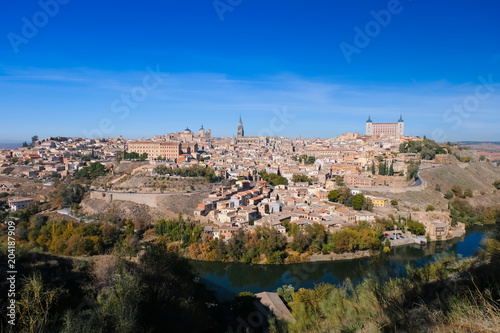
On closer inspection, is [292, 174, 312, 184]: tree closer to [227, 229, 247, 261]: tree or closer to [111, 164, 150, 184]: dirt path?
[227, 229, 247, 261]: tree

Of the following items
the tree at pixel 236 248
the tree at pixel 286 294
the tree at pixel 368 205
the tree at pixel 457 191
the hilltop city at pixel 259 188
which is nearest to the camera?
the tree at pixel 286 294

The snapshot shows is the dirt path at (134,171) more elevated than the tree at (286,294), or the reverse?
the dirt path at (134,171)

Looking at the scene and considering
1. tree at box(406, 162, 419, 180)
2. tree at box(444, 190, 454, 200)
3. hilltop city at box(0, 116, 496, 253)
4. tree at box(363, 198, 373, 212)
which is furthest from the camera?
tree at box(406, 162, 419, 180)

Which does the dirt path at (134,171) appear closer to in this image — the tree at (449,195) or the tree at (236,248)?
the tree at (236,248)

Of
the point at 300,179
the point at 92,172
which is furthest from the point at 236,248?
the point at 92,172

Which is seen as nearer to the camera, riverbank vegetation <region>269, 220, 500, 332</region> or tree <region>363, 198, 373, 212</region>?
riverbank vegetation <region>269, 220, 500, 332</region>

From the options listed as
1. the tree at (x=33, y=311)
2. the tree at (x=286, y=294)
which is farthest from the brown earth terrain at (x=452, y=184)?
the tree at (x=33, y=311)

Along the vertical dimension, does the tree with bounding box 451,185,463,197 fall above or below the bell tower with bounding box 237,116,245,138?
below

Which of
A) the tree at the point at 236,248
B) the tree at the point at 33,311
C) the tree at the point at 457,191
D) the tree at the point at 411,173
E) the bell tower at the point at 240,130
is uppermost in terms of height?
the bell tower at the point at 240,130

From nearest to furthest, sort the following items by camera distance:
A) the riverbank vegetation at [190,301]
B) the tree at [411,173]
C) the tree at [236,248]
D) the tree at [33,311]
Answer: the riverbank vegetation at [190,301] < the tree at [33,311] < the tree at [236,248] < the tree at [411,173]

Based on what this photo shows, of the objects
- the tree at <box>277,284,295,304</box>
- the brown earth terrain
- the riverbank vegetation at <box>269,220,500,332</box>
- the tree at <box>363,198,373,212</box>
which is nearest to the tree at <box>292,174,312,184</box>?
the brown earth terrain

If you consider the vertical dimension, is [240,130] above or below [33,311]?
above

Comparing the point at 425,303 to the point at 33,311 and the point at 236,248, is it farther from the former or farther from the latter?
the point at 236,248

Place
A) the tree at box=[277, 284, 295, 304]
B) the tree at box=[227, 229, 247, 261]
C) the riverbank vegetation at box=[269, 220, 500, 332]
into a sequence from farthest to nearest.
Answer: the tree at box=[227, 229, 247, 261] → the tree at box=[277, 284, 295, 304] → the riverbank vegetation at box=[269, 220, 500, 332]
